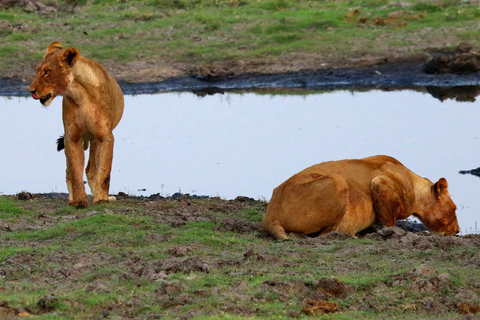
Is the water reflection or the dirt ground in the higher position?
the water reflection

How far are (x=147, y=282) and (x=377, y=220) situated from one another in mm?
3625

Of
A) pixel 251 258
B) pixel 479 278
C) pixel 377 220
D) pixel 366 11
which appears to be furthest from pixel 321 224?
pixel 366 11

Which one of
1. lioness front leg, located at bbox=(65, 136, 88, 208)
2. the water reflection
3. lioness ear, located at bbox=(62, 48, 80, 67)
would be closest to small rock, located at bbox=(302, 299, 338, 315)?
lioness front leg, located at bbox=(65, 136, 88, 208)

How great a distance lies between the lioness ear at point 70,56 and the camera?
33.9 feet

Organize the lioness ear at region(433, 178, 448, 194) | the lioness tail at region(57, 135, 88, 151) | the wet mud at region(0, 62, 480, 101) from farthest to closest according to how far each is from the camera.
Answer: the wet mud at region(0, 62, 480, 101)
the lioness tail at region(57, 135, 88, 151)
the lioness ear at region(433, 178, 448, 194)

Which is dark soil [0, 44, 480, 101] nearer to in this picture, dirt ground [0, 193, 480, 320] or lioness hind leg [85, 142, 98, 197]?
lioness hind leg [85, 142, 98, 197]

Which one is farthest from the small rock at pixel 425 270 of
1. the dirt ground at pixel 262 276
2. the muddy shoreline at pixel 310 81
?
the muddy shoreline at pixel 310 81

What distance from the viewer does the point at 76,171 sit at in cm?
1063

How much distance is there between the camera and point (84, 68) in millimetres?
10492

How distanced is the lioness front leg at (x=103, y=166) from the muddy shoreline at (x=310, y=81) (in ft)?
33.6

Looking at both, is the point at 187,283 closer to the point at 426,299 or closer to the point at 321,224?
the point at 426,299

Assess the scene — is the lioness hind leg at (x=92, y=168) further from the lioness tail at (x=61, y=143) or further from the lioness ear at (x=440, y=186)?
the lioness ear at (x=440, y=186)

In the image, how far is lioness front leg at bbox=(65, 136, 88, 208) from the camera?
10.5 m

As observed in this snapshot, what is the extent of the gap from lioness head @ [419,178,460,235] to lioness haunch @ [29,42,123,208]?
3.74m
